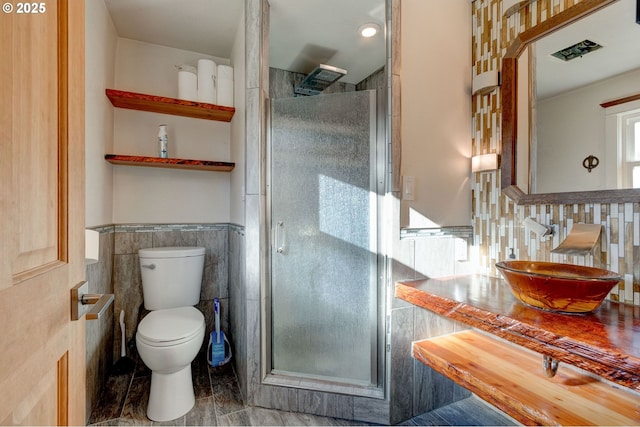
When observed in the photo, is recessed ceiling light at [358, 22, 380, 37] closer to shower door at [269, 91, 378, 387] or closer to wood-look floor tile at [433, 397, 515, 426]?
shower door at [269, 91, 378, 387]

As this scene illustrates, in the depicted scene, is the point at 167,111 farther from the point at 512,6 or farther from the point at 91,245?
the point at 512,6

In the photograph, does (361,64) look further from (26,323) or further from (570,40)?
(26,323)

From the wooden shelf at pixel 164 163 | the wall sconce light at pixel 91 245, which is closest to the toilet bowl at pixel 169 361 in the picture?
A: the wall sconce light at pixel 91 245

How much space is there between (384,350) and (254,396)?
79 cm

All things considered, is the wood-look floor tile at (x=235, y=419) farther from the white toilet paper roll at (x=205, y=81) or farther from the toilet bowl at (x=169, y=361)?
the white toilet paper roll at (x=205, y=81)

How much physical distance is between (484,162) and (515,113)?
29cm

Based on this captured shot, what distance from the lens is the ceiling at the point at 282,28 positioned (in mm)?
1878

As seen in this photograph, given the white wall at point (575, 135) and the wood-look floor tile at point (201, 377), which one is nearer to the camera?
the white wall at point (575, 135)

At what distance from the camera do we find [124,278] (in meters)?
2.22

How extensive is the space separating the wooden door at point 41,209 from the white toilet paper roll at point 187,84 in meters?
1.60

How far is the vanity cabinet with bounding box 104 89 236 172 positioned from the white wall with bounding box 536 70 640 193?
1.92 metres

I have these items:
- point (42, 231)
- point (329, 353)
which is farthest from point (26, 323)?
point (329, 353)

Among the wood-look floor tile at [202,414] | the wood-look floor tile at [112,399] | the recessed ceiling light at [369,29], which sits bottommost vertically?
the wood-look floor tile at [202,414]

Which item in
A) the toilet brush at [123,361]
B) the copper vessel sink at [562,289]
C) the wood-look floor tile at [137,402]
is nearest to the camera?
the copper vessel sink at [562,289]
